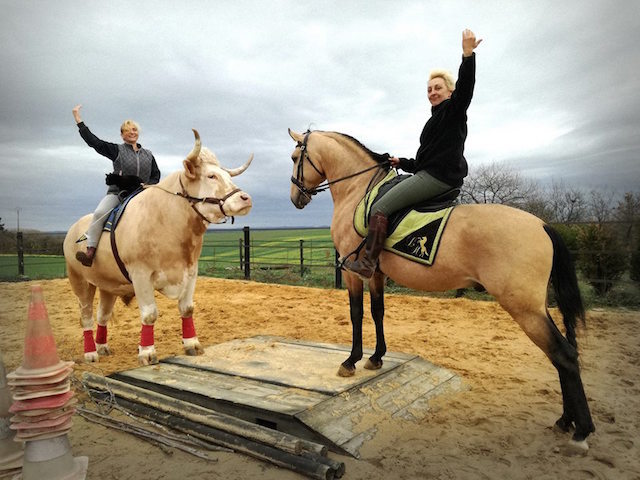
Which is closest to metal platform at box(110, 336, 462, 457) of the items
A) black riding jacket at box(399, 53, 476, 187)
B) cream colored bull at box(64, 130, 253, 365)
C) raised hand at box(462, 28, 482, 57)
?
cream colored bull at box(64, 130, 253, 365)

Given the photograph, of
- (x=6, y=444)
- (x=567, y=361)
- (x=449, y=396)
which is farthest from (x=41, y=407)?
(x=567, y=361)

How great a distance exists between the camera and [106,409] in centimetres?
367

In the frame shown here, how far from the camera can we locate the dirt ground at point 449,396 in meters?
2.74

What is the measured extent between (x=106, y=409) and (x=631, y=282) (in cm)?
958

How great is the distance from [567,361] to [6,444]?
4015mm

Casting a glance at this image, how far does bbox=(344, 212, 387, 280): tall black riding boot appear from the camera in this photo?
346 centimetres

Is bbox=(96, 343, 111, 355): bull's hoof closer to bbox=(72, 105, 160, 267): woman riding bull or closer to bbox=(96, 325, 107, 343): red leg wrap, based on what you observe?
bbox=(96, 325, 107, 343): red leg wrap

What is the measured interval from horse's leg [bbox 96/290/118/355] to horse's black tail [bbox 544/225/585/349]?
16.7 ft

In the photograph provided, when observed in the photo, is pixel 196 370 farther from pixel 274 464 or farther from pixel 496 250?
pixel 496 250

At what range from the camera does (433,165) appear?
339 centimetres

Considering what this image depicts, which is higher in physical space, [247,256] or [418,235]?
[418,235]

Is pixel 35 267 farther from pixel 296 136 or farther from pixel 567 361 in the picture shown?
pixel 567 361

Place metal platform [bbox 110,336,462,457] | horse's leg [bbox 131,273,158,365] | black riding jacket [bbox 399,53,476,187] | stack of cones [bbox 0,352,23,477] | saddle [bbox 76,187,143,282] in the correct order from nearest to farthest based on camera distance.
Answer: stack of cones [bbox 0,352,23,477]
metal platform [bbox 110,336,462,457]
black riding jacket [bbox 399,53,476,187]
horse's leg [bbox 131,273,158,365]
saddle [bbox 76,187,143,282]

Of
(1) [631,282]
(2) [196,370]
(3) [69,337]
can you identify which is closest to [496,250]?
(2) [196,370]
